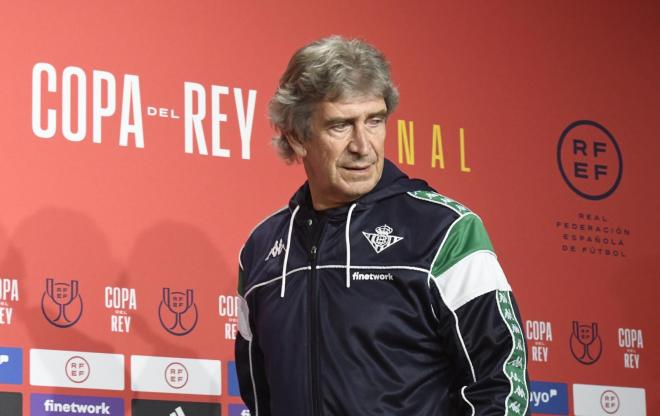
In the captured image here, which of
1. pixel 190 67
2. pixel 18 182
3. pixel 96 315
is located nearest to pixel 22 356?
pixel 96 315

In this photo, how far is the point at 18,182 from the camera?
2762 millimetres

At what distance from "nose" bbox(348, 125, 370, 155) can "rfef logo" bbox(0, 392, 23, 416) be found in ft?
3.45

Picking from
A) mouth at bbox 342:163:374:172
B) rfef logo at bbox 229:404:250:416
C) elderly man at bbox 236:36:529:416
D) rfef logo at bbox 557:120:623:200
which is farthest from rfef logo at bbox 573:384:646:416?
mouth at bbox 342:163:374:172

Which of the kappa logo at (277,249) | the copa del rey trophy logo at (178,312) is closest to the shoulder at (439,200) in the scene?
the kappa logo at (277,249)

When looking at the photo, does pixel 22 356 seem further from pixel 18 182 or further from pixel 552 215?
pixel 552 215

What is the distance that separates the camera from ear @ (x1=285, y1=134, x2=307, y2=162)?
6.95ft

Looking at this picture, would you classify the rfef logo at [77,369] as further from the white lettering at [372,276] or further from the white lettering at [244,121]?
the white lettering at [372,276]

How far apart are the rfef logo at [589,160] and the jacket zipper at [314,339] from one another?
1707mm

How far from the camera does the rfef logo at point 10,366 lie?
2.64m

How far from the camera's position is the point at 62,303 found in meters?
2.73

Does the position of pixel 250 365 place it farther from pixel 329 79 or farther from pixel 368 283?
pixel 329 79

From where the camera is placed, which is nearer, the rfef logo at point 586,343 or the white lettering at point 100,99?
the white lettering at point 100,99

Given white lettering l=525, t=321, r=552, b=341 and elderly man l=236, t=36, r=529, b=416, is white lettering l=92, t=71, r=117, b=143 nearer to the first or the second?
elderly man l=236, t=36, r=529, b=416

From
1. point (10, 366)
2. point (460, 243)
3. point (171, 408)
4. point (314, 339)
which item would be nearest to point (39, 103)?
point (10, 366)
